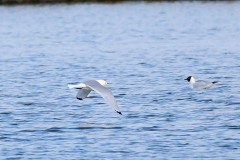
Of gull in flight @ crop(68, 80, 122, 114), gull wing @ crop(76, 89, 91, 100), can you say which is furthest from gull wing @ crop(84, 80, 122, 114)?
gull wing @ crop(76, 89, 91, 100)

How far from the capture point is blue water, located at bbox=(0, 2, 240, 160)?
12.1 m

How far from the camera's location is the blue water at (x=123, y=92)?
12.1 m

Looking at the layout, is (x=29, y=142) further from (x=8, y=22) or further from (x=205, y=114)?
(x=8, y=22)

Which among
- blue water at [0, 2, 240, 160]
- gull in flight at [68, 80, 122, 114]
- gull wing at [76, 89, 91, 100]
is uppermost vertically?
gull in flight at [68, 80, 122, 114]

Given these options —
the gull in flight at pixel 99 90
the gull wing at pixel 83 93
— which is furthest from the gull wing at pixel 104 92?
the gull wing at pixel 83 93

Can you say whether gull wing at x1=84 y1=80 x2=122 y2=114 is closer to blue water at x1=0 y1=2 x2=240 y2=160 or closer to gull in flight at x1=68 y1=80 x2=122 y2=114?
gull in flight at x1=68 y1=80 x2=122 y2=114

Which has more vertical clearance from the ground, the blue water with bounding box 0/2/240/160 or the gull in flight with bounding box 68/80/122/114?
the gull in flight with bounding box 68/80/122/114

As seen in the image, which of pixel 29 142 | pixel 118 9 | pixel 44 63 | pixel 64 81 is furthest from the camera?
pixel 118 9

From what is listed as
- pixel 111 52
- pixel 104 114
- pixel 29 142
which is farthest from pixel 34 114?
pixel 111 52

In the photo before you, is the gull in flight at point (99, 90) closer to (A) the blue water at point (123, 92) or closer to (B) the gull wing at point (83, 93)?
(B) the gull wing at point (83, 93)

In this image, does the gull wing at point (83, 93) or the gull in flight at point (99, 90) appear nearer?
the gull in flight at point (99, 90)

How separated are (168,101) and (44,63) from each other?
745 cm

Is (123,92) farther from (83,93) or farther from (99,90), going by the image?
(99,90)

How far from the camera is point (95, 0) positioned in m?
52.7
